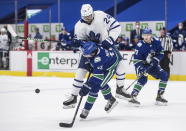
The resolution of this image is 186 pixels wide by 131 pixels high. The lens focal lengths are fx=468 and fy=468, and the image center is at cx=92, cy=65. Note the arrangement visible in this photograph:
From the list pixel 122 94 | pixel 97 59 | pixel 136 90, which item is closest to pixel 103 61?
pixel 97 59

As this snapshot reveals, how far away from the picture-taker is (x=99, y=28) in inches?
205

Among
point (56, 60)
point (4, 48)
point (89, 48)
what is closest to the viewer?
point (89, 48)

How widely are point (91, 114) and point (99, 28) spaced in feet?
3.45

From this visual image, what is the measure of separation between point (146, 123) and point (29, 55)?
7.69m

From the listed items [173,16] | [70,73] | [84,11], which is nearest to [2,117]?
[84,11]

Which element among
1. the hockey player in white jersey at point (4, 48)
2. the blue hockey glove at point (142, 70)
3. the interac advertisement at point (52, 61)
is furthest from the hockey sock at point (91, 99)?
the hockey player in white jersey at point (4, 48)

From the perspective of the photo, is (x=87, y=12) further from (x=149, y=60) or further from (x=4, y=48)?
(x=4, y=48)

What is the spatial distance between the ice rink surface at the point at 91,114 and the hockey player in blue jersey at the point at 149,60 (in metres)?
0.30

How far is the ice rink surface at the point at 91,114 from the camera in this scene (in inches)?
183

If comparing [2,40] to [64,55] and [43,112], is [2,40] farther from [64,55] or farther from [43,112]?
[43,112]

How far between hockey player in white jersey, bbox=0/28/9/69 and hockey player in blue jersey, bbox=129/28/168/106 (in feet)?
22.1

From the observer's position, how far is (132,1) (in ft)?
54.4

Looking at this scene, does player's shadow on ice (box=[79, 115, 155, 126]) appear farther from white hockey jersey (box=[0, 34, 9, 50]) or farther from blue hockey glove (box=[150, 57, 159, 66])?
white hockey jersey (box=[0, 34, 9, 50])

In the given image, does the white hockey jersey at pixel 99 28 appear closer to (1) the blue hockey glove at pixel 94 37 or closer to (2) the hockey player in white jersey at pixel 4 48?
(1) the blue hockey glove at pixel 94 37
